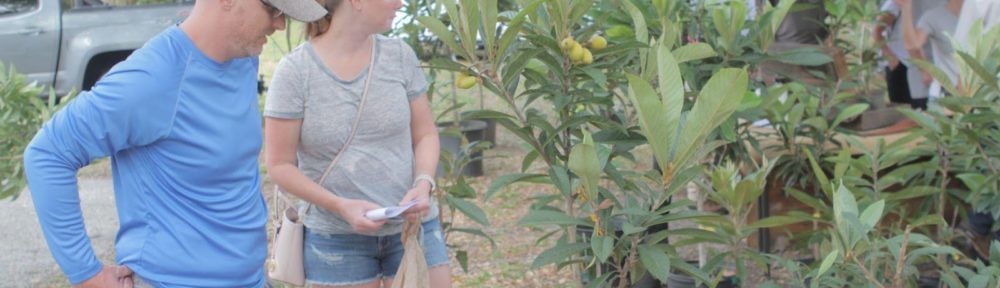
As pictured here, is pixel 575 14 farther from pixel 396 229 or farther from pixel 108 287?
pixel 108 287

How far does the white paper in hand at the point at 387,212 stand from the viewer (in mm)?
2875

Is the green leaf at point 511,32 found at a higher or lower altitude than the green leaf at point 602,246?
higher

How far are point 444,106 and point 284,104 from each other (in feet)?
24.3

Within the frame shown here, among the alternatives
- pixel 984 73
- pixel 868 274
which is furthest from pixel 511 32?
pixel 984 73

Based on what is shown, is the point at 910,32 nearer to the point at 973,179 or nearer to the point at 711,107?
the point at 973,179

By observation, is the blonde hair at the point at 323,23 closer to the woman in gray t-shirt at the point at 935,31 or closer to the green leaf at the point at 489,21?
the green leaf at the point at 489,21

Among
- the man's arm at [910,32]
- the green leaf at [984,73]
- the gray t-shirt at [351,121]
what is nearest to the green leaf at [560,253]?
the gray t-shirt at [351,121]

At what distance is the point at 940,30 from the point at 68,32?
6.95 metres

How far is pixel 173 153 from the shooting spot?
97.3 inches

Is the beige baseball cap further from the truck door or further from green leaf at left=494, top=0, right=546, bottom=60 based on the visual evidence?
the truck door

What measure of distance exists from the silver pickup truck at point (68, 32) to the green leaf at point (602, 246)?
7.45m

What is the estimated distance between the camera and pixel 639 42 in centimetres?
330

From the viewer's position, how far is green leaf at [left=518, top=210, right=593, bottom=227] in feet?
10.5

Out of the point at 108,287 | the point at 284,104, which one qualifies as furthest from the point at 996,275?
the point at 108,287
